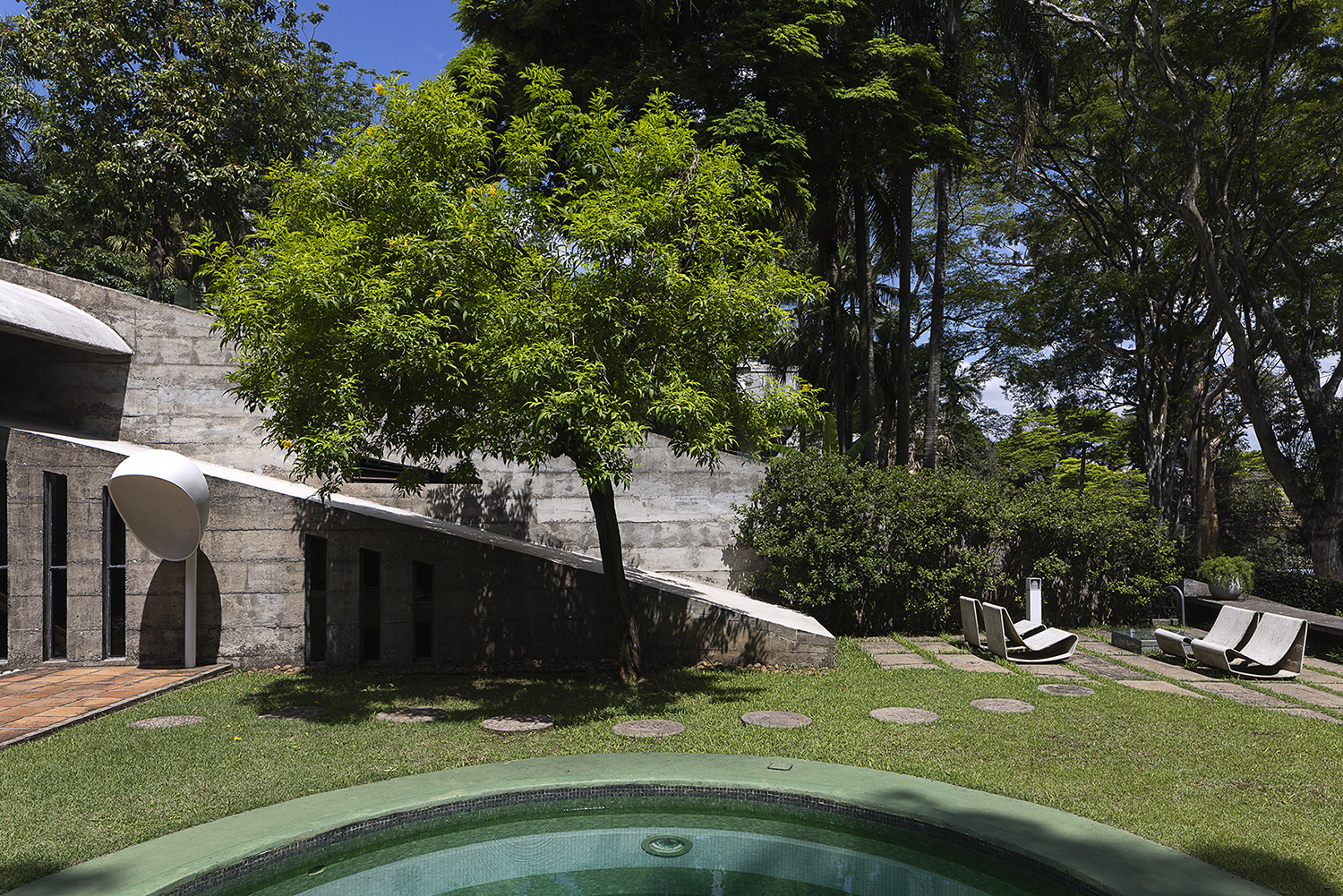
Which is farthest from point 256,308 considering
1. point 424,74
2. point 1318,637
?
point 1318,637

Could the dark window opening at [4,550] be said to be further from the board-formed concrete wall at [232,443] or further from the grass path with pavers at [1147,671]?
the grass path with pavers at [1147,671]

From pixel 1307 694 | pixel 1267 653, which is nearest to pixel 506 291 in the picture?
pixel 1307 694

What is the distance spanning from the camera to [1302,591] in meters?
16.1

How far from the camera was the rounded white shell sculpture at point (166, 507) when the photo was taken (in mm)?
9797

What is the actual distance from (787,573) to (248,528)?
323 inches

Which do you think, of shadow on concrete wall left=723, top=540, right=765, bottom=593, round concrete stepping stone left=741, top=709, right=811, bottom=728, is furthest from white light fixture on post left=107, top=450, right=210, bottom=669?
shadow on concrete wall left=723, top=540, right=765, bottom=593

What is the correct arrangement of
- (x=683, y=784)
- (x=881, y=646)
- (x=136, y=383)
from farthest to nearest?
1. (x=136, y=383)
2. (x=881, y=646)
3. (x=683, y=784)

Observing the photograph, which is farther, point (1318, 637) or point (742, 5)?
point (742, 5)

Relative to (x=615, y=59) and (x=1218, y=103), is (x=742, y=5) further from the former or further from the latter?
Answer: (x=1218, y=103)

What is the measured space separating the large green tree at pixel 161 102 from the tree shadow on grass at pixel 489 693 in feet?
44.0

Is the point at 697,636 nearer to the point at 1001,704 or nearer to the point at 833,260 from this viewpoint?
the point at 1001,704

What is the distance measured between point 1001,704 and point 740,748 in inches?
141

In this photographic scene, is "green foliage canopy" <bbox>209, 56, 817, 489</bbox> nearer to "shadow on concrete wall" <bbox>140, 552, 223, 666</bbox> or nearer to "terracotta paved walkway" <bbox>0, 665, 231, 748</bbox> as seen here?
"terracotta paved walkway" <bbox>0, 665, 231, 748</bbox>

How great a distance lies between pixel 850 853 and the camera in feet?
17.6
